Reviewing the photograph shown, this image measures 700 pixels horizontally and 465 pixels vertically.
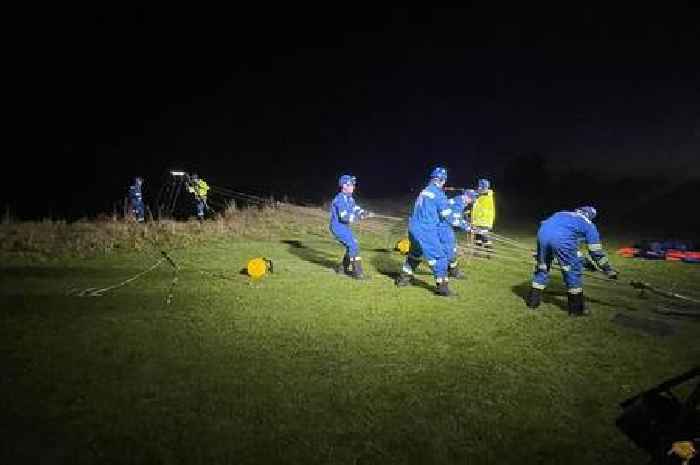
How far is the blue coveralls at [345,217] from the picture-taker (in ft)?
33.5

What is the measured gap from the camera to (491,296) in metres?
9.20

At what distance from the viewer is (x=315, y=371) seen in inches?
224

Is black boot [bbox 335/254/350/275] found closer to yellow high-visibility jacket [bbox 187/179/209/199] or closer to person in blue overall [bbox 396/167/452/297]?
person in blue overall [bbox 396/167/452/297]

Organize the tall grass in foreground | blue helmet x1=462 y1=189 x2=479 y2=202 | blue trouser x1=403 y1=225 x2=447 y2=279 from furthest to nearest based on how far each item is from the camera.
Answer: the tall grass in foreground → blue helmet x1=462 y1=189 x2=479 y2=202 → blue trouser x1=403 y1=225 x2=447 y2=279

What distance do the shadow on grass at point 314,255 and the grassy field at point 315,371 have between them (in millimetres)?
1813

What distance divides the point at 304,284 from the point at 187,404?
493 centimetres

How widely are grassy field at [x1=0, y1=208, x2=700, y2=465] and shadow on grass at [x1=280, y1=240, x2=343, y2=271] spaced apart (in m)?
1.81

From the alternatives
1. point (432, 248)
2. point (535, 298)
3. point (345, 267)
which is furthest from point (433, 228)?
point (345, 267)

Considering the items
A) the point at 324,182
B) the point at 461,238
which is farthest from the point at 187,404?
the point at 324,182

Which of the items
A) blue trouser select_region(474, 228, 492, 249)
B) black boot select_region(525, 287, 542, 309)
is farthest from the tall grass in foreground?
black boot select_region(525, 287, 542, 309)

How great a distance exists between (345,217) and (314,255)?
3032 millimetres

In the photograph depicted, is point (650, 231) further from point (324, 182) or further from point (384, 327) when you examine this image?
point (324, 182)

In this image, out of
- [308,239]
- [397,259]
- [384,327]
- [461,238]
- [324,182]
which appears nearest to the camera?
[384,327]

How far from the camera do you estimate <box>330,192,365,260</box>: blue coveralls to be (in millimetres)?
10219
